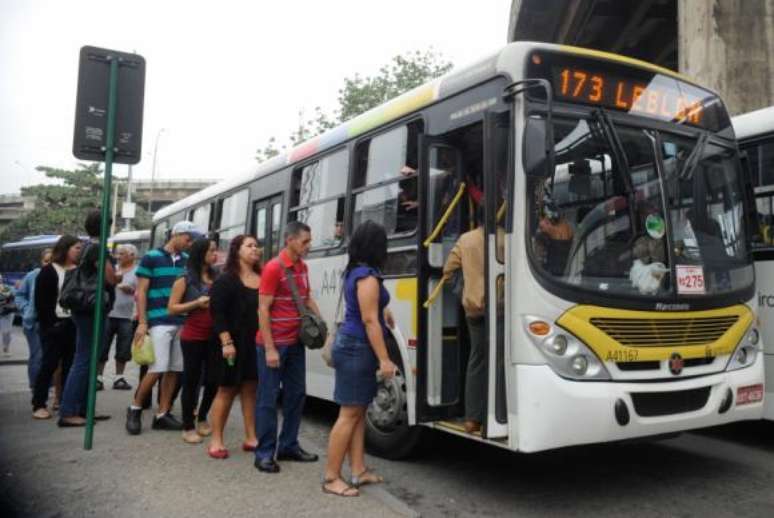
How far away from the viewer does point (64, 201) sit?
149 ft

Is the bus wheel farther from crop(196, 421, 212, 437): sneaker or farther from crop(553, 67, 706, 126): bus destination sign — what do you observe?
crop(553, 67, 706, 126): bus destination sign

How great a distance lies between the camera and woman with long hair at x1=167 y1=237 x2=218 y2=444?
5781 mm

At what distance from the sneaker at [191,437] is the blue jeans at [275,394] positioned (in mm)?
883

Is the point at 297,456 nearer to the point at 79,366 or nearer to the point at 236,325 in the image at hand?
the point at 236,325

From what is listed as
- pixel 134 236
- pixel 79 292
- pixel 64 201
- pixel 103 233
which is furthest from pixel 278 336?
pixel 64 201

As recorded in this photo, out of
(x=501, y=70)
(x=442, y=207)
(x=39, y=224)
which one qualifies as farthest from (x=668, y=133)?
(x=39, y=224)

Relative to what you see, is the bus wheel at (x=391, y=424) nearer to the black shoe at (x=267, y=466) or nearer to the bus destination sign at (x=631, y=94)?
the black shoe at (x=267, y=466)

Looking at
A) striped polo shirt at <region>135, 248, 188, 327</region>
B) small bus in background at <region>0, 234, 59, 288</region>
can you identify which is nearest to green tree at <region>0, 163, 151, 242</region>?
small bus in background at <region>0, 234, 59, 288</region>

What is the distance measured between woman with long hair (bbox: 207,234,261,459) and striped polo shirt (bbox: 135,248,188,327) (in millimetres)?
926

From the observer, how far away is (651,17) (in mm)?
18062

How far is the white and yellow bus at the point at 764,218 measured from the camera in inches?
230

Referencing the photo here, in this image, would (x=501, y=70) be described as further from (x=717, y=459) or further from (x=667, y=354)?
(x=717, y=459)

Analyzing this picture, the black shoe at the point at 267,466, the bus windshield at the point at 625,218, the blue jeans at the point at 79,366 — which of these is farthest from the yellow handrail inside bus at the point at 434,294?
the blue jeans at the point at 79,366

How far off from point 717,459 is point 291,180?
4890 millimetres
